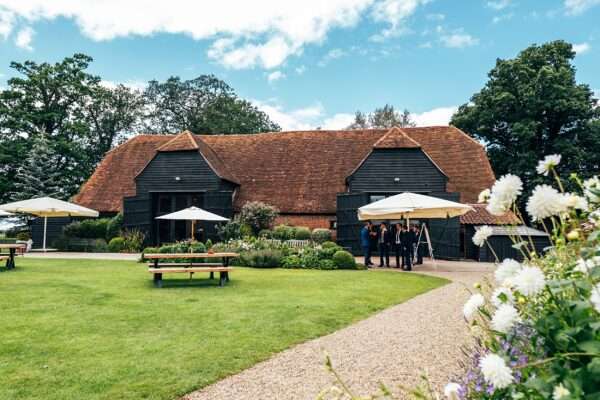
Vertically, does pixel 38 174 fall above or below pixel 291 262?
above

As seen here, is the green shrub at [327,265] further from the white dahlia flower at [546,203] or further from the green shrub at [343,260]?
the white dahlia flower at [546,203]

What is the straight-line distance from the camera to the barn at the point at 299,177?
21.3m

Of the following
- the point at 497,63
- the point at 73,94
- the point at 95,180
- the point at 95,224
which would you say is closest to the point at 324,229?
the point at 95,224

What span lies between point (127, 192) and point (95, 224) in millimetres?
3408

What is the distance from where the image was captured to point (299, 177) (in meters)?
25.0

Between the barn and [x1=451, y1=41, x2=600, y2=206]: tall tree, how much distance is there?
18.5 feet

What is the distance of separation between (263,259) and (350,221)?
22.5ft

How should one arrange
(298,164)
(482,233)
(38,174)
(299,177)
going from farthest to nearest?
(38,174) < (298,164) < (299,177) < (482,233)

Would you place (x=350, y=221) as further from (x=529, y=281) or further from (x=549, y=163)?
(x=529, y=281)

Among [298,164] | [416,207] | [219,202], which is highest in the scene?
[298,164]

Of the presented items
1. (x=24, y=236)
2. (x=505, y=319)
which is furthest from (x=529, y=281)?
(x=24, y=236)

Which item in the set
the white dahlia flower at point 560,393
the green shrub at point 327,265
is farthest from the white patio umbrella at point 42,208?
the white dahlia flower at point 560,393

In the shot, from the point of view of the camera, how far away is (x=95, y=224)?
2344cm

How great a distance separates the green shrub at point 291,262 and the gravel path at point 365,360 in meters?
8.18
